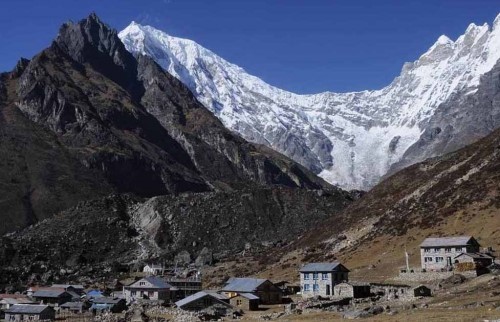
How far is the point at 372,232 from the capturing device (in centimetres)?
15338

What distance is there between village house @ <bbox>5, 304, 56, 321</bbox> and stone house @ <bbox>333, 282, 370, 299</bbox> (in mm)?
43056

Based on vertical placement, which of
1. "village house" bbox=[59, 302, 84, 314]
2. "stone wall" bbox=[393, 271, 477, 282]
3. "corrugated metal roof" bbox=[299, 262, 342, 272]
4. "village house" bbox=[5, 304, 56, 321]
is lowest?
"village house" bbox=[5, 304, 56, 321]

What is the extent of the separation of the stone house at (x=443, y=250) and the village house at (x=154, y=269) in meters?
75.5

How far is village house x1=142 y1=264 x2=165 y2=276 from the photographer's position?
17212 centimetres

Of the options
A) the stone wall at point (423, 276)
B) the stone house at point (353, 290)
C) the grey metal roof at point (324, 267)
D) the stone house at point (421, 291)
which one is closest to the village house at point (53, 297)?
the grey metal roof at point (324, 267)

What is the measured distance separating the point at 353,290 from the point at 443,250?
20.6m

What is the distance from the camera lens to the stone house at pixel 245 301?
10369 cm

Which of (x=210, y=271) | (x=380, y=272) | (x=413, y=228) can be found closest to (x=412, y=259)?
(x=380, y=272)

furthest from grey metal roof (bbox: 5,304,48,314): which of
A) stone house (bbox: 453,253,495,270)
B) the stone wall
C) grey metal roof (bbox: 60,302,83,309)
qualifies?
stone house (bbox: 453,253,495,270)

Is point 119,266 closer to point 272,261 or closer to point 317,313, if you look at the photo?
point 272,261

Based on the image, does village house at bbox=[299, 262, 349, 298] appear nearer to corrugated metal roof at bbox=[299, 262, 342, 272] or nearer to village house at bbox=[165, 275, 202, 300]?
corrugated metal roof at bbox=[299, 262, 342, 272]

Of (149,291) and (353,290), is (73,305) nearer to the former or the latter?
(149,291)

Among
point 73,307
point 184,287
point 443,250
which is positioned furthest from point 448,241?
point 73,307

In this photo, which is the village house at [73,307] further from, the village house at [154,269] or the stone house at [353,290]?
the village house at [154,269]
